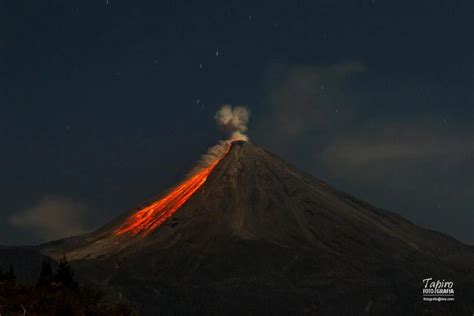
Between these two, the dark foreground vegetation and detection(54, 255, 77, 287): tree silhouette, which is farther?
detection(54, 255, 77, 287): tree silhouette

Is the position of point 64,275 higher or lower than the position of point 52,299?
higher

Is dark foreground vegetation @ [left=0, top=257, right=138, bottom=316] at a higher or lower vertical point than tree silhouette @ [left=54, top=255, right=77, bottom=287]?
lower

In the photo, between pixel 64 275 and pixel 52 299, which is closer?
pixel 52 299

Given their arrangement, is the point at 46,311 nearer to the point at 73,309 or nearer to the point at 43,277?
the point at 73,309

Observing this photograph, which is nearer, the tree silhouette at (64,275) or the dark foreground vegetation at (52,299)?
the dark foreground vegetation at (52,299)

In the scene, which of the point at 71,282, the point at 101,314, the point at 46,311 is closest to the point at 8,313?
the point at 46,311

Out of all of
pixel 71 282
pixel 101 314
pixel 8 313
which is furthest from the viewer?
pixel 71 282

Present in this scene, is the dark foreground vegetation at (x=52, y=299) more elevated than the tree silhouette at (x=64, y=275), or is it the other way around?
the tree silhouette at (x=64, y=275)

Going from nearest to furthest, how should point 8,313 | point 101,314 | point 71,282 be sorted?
point 8,313, point 101,314, point 71,282
